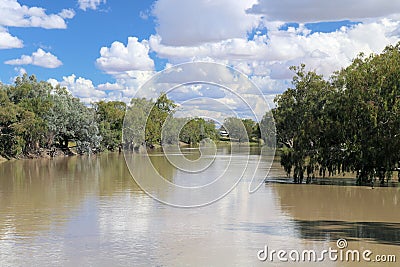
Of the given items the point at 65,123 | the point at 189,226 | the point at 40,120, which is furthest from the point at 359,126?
the point at 65,123

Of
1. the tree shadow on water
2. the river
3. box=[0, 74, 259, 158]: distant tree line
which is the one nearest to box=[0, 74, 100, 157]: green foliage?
box=[0, 74, 259, 158]: distant tree line

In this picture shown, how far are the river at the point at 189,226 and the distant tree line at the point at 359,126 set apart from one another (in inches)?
61.5

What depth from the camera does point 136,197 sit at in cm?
2323

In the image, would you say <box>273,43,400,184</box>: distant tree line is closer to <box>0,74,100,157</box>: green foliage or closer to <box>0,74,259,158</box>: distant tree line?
<box>0,74,259,158</box>: distant tree line

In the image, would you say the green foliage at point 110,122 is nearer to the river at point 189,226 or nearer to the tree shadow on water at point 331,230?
the river at point 189,226

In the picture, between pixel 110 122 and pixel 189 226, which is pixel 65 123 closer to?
pixel 110 122

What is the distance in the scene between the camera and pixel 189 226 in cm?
1636

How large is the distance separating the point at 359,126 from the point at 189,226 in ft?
22.5

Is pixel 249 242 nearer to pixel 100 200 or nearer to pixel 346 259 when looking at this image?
pixel 346 259

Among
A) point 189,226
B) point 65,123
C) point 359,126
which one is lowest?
point 189,226

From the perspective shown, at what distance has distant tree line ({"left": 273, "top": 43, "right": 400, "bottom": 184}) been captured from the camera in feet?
55.7


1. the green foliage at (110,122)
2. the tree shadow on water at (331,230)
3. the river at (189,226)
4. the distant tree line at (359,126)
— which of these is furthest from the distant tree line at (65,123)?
the tree shadow on water at (331,230)

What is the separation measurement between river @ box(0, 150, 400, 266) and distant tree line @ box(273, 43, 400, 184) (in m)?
1.56

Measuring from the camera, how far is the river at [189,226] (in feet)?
41.3
